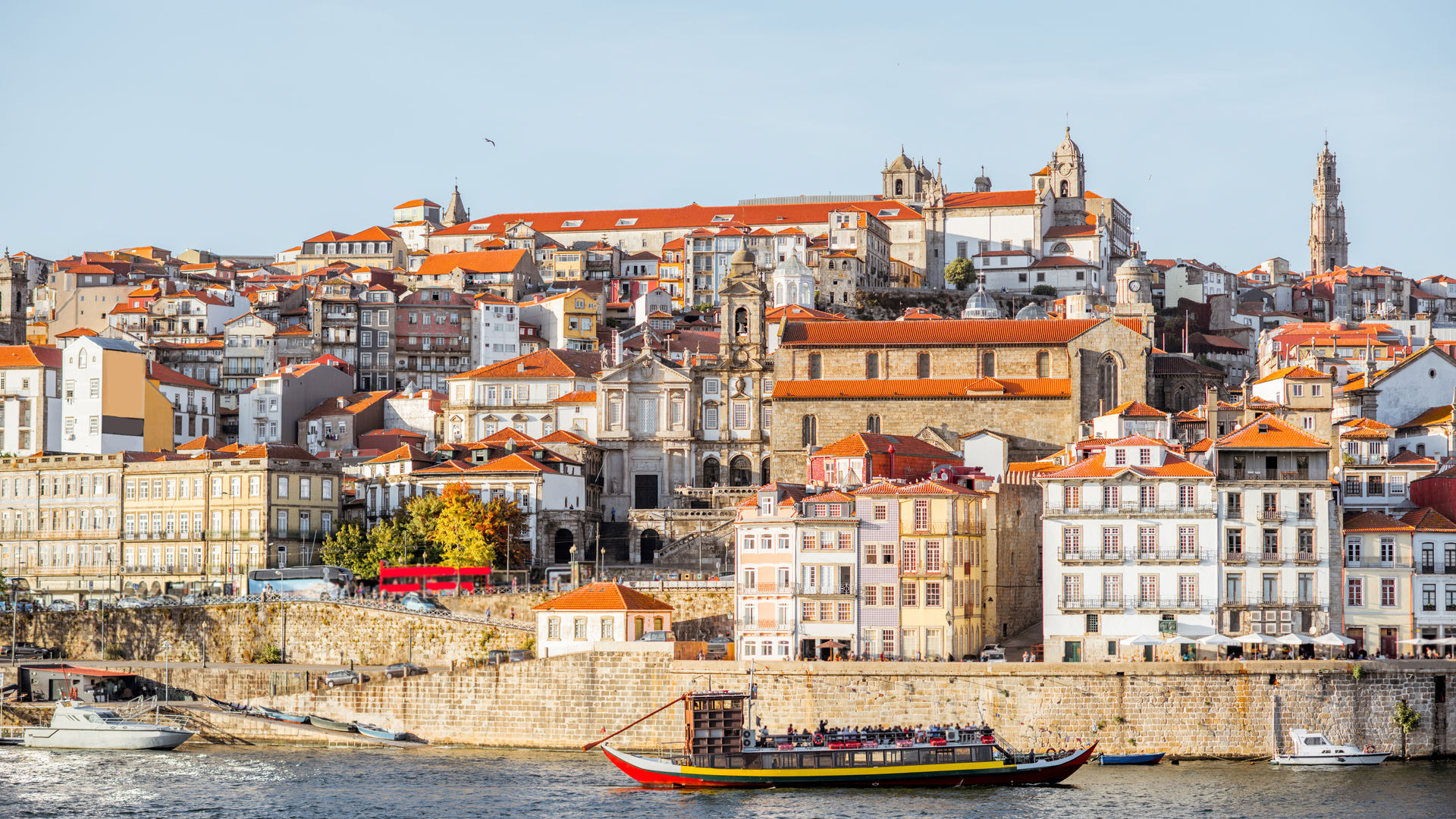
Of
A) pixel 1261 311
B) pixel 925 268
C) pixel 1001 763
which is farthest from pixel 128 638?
pixel 1261 311

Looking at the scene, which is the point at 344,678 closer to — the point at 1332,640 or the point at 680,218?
the point at 1332,640

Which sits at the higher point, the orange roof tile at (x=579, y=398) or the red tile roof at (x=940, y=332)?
the red tile roof at (x=940, y=332)

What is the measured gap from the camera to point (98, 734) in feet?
224

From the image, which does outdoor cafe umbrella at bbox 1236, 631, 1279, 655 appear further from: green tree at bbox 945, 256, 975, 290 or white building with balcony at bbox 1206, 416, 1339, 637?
green tree at bbox 945, 256, 975, 290

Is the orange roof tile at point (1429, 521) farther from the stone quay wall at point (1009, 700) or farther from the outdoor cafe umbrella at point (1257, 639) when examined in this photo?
the outdoor cafe umbrella at point (1257, 639)

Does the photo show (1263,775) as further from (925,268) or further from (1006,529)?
(925,268)

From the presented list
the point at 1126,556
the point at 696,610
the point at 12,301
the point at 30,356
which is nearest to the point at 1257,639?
the point at 1126,556

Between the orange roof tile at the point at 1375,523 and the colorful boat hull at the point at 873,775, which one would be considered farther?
the orange roof tile at the point at 1375,523

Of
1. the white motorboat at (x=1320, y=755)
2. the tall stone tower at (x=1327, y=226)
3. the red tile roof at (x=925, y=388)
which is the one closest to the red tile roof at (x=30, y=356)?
the red tile roof at (x=925, y=388)

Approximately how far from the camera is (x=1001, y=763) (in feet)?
192

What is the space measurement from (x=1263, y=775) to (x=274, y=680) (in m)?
35.1

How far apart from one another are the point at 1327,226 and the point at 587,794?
156375mm

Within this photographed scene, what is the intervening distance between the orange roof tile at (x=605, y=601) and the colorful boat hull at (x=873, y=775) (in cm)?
939

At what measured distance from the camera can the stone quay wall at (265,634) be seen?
74.5 metres
